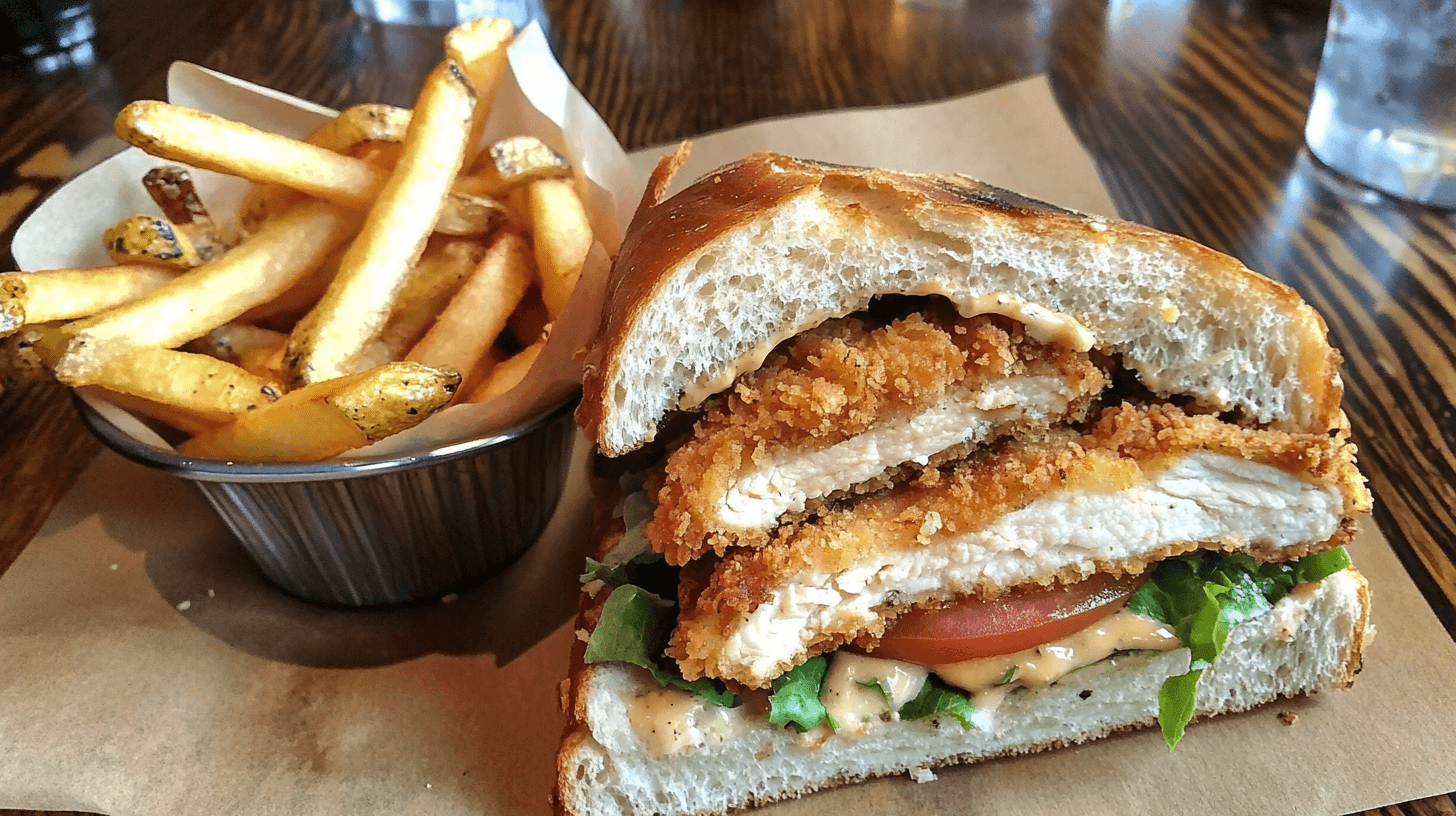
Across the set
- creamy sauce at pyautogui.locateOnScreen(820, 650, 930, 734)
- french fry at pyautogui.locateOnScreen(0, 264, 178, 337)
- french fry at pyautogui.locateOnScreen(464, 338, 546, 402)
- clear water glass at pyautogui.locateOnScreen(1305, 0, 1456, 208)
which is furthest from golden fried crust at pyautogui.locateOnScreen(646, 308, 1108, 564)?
clear water glass at pyautogui.locateOnScreen(1305, 0, 1456, 208)

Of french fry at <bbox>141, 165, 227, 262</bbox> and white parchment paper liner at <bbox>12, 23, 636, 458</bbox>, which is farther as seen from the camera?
french fry at <bbox>141, 165, 227, 262</bbox>

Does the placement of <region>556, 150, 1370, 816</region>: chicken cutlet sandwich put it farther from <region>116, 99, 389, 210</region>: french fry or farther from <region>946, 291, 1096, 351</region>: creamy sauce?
<region>116, 99, 389, 210</region>: french fry

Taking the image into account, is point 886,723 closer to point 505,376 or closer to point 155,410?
point 505,376

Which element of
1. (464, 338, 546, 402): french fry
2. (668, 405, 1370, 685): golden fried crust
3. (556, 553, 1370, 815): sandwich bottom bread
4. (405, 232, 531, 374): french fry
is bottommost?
(556, 553, 1370, 815): sandwich bottom bread

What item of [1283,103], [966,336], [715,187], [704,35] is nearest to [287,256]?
[715,187]

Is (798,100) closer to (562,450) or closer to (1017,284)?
(562,450)

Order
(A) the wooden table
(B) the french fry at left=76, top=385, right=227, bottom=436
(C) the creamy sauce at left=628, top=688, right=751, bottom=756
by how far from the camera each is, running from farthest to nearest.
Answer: (A) the wooden table
(B) the french fry at left=76, top=385, right=227, bottom=436
(C) the creamy sauce at left=628, top=688, right=751, bottom=756
